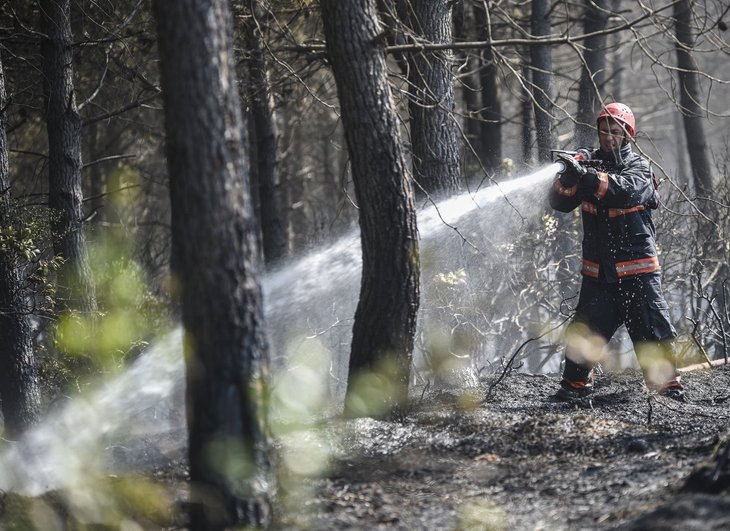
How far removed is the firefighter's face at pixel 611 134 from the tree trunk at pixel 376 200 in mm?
1705

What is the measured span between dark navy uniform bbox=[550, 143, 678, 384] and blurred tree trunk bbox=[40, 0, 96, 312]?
14.6 feet

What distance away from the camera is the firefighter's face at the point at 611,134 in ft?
19.7

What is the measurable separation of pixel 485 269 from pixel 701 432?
3698 mm

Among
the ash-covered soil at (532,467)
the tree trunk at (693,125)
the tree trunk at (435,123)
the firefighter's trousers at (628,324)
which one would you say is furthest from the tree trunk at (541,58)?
the ash-covered soil at (532,467)

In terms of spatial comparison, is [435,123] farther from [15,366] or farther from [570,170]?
[15,366]

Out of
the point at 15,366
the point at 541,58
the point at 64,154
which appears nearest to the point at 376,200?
the point at 15,366

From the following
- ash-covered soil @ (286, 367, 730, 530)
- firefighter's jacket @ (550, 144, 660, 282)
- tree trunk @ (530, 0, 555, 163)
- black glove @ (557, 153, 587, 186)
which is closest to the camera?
ash-covered soil @ (286, 367, 730, 530)

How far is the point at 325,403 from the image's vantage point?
6.68 metres

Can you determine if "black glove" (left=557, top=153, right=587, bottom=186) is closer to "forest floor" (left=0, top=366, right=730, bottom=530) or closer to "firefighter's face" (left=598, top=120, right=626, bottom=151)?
"firefighter's face" (left=598, top=120, right=626, bottom=151)

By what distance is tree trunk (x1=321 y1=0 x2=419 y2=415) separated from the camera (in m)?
5.09

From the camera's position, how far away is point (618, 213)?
5.91 meters

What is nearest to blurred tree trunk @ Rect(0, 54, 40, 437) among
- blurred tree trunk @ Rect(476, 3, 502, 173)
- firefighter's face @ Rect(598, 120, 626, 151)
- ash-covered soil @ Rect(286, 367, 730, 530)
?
ash-covered soil @ Rect(286, 367, 730, 530)

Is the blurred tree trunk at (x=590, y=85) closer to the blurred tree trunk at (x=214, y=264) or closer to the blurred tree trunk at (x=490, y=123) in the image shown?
the blurred tree trunk at (x=490, y=123)

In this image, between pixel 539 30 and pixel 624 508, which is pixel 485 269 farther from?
pixel 624 508
